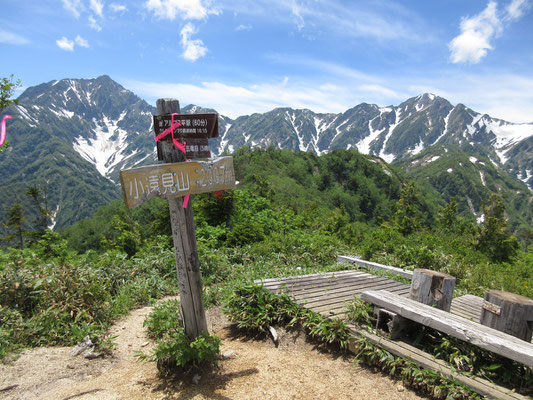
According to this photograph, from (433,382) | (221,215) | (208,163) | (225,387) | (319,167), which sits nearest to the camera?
(433,382)

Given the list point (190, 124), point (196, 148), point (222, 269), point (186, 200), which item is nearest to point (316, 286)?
point (222, 269)

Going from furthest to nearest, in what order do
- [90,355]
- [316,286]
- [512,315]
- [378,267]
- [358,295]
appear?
[378,267]
[316,286]
[358,295]
[90,355]
[512,315]

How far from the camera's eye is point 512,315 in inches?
149

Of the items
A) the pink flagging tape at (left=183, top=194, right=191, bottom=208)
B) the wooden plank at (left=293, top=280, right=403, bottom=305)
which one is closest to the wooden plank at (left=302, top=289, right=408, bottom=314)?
the wooden plank at (left=293, top=280, right=403, bottom=305)

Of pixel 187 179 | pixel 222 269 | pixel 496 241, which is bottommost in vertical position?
pixel 496 241

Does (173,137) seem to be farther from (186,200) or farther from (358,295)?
(358,295)

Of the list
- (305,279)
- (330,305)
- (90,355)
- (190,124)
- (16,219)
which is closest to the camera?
(190,124)

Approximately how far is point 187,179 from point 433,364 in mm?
3731

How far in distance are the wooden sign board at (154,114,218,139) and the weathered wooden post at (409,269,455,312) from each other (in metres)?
3.70

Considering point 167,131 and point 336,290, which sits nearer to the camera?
point 167,131

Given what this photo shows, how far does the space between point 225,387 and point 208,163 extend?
9.24 feet

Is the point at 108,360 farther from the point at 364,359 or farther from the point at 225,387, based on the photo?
the point at 364,359

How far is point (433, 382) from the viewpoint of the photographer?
11.8ft

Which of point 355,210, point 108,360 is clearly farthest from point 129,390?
point 355,210
